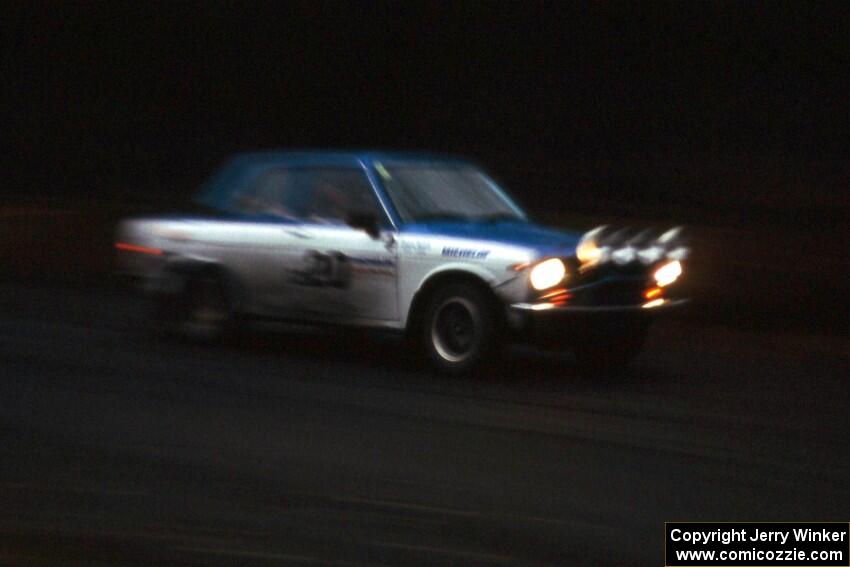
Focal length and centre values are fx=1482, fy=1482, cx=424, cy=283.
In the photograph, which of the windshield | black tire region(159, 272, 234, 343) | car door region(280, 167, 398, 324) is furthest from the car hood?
black tire region(159, 272, 234, 343)

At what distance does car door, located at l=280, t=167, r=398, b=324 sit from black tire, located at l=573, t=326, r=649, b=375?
1532 millimetres

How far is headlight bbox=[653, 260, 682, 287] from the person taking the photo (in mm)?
10484

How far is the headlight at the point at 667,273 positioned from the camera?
10.5 m

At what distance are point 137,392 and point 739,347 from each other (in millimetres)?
5313

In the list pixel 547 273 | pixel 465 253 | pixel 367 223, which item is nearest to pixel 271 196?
pixel 367 223

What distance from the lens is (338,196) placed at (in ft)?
36.1

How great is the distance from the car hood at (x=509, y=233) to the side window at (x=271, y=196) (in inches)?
48.5

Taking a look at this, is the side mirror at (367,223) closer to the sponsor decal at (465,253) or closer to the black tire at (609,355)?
the sponsor decal at (465,253)

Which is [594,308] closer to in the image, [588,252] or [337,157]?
[588,252]

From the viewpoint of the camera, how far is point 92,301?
15.1 m

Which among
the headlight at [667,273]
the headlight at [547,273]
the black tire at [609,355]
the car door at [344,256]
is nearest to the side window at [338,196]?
the car door at [344,256]

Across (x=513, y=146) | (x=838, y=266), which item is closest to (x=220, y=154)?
(x=513, y=146)

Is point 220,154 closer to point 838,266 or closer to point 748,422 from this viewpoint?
point 838,266

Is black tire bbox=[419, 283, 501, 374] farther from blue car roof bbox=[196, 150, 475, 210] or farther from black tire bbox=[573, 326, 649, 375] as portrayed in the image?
blue car roof bbox=[196, 150, 475, 210]
